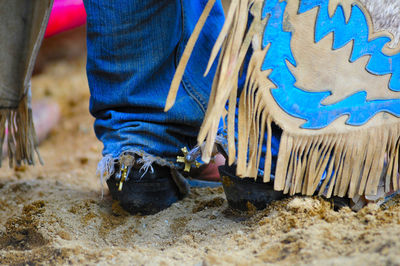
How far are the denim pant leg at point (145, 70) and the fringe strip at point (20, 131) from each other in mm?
304

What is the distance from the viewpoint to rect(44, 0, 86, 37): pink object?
2.01 metres

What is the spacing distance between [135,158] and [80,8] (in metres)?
1.29

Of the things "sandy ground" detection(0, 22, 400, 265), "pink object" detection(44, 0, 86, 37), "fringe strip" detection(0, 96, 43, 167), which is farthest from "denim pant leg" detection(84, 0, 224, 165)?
"pink object" detection(44, 0, 86, 37)

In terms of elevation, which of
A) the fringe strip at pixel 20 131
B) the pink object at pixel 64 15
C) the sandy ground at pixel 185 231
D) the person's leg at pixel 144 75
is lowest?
the sandy ground at pixel 185 231

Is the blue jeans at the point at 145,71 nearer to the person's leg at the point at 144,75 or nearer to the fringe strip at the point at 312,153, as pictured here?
the person's leg at the point at 144,75

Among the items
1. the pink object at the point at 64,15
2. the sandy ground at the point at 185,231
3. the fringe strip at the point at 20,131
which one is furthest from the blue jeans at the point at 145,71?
the pink object at the point at 64,15

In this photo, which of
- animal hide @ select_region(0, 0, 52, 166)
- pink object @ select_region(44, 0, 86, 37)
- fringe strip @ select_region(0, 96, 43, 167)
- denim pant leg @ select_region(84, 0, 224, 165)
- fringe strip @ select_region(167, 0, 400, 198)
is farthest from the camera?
pink object @ select_region(44, 0, 86, 37)

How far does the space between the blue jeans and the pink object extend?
1.05 metres

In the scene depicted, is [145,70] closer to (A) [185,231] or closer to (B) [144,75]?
(B) [144,75]

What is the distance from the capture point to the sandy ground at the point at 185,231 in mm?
725

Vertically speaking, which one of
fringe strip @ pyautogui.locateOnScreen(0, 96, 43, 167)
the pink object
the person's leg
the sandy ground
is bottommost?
the sandy ground

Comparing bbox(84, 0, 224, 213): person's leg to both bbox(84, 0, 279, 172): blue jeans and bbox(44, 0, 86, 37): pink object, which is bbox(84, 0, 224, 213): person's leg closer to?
bbox(84, 0, 279, 172): blue jeans

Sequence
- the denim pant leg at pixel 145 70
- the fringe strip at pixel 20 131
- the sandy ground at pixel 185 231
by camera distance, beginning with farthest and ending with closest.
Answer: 1. the fringe strip at pixel 20 131
2. the denim pant leg at pixel 145 70
3. the sandy ground at pixel 185 231

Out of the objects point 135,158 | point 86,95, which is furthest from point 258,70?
point 86,95
